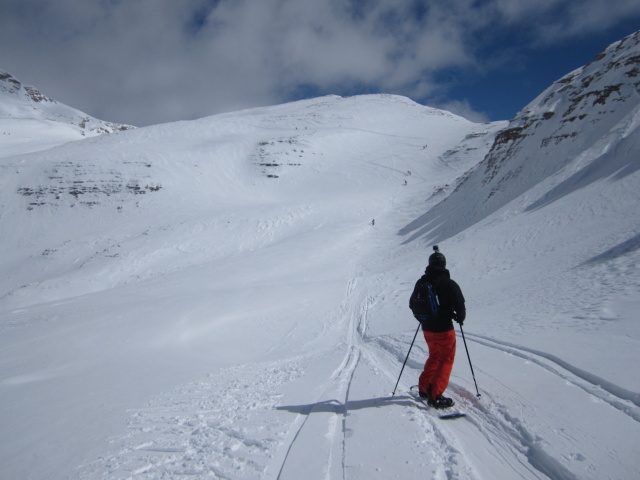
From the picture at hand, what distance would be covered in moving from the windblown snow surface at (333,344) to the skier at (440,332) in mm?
282

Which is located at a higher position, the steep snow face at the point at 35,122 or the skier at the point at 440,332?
the steep snow face at the point at 35,122

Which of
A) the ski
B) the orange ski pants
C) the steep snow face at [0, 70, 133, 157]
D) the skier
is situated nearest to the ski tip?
the ski

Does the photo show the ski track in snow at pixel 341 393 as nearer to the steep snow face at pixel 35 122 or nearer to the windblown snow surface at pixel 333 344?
the windblown snow surface at pixel 333 344

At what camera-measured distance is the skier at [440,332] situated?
432 cm

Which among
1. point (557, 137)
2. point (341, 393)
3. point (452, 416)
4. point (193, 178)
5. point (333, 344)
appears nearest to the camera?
point (452, 416)

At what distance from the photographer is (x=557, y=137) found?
2220 centimetres

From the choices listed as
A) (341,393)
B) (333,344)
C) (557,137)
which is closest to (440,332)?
(341,393)

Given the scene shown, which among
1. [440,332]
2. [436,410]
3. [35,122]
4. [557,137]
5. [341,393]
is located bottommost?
[341,393]

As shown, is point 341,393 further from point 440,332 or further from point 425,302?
point 425,302

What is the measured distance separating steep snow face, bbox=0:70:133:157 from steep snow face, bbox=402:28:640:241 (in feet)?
248

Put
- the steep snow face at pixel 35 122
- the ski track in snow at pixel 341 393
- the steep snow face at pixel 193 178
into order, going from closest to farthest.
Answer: the ski track in snow at pixel 341 393
the steep snow face at pixel 193 178
the steep snow face at pixel 35 122

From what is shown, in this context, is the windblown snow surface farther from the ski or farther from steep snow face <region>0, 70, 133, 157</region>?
steep snow face <region>0, 70, 133, 157</region>

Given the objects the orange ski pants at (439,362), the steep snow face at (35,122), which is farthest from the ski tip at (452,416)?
the steep snow face at (35,122)

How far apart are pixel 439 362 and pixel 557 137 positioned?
24052mm
